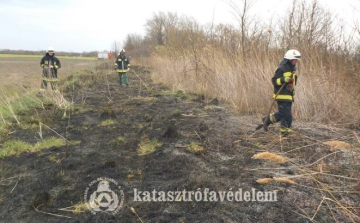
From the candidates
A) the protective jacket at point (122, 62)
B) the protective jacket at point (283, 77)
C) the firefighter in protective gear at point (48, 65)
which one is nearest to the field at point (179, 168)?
the protective jacket at point (283, 77)

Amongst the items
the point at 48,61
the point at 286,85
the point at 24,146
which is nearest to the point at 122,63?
the point at 48,61

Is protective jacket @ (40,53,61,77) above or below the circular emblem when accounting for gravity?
above

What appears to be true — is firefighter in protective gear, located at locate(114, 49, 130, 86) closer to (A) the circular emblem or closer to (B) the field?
Result: (B) the field

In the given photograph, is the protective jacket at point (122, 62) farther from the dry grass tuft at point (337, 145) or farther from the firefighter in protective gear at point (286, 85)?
the dry grass tuft at point (337, 145)

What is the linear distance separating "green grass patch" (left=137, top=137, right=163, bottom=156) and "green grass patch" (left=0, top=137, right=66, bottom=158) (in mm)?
1441

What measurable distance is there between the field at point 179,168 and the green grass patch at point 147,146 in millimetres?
17

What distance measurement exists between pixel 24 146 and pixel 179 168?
9.67 feet

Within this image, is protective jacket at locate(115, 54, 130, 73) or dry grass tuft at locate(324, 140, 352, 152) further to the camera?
protective jacket at locate(115, 54, 130, 73)

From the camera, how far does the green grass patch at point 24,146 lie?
472cm

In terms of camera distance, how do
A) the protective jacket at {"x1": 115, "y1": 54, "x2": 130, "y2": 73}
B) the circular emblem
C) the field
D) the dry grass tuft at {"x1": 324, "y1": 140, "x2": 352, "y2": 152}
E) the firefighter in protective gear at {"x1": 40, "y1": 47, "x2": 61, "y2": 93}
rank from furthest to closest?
the protective jacket at {"x1": 115, "y1": 54, "x2": 130, "y2": 73} → the firefighter in protective gear at {"x1": 40, "y1": 47, "x2": 61, "y2": 93} → the dry grass tuft at {"x1": 324, "y1": 140, "x2": 352, "y2": 152} → the circular emblem → the field

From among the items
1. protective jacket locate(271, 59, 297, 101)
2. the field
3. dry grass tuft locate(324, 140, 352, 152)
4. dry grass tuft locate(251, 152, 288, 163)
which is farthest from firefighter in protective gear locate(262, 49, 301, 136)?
dry grass tuft locate(251, 152, 288, 163)

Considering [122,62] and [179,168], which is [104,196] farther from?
[122,62]

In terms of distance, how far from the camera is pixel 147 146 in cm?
477

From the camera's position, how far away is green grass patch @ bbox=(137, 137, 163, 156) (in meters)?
4.51
